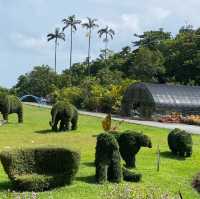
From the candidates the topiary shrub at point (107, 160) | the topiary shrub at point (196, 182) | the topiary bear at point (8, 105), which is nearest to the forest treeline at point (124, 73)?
the topiary bear at point (8, 105)

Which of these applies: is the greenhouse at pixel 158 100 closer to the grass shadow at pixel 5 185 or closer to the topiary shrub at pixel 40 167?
the topiary shrub at pixel 40 167

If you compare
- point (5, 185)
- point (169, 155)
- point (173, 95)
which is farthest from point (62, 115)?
point (173, 95)

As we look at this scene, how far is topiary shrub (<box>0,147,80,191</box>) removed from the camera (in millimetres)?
14727

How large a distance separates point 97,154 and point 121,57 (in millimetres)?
66769

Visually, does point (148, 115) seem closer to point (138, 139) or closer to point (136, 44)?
point (138, 139)

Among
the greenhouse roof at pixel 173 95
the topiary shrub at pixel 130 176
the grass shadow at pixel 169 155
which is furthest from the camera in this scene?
the greenhouse roof at pixel 173 95

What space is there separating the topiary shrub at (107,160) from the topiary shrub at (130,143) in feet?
7.18

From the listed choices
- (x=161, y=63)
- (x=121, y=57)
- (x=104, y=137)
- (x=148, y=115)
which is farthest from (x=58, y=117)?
(x=121, y=57)

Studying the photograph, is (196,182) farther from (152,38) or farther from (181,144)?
(152,38)

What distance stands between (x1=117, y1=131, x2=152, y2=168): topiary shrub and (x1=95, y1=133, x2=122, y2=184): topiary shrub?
2188 millimetres

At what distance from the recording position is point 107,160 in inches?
650

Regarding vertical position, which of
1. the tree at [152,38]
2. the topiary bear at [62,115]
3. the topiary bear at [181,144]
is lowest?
the topiary bear at [181,144]

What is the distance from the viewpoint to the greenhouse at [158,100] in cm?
4619

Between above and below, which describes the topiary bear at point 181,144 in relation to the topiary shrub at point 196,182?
above
